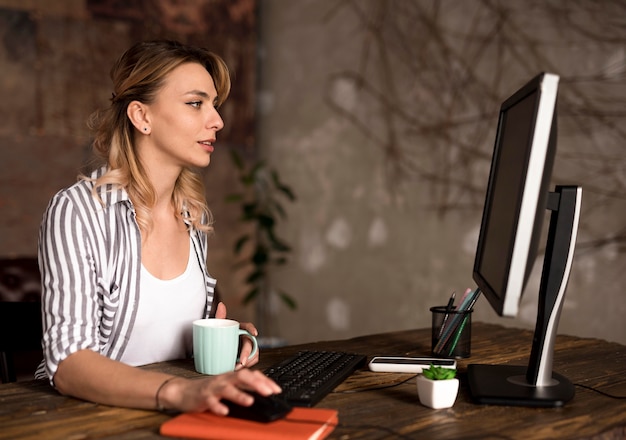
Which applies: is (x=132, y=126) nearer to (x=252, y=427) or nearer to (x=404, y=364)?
(x=404, y=364)

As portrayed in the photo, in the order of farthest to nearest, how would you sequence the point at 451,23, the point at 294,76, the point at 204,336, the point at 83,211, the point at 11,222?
1. the point at 294,76
2. the point at 11,222
3. the point at 451,23
4. the point at 83,211
5. the point at 204,336

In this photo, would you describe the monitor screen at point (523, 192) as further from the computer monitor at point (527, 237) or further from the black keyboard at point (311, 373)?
the black keyboard at point (311, 373)

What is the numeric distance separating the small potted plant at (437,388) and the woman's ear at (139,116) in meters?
0.94

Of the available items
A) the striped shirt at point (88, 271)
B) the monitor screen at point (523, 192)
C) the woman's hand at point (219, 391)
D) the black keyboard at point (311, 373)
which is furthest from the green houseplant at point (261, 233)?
the woman's hand at point (219, 391)

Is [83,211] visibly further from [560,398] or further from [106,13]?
[106,13]

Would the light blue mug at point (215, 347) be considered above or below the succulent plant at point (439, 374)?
below

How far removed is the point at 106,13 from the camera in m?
3.74

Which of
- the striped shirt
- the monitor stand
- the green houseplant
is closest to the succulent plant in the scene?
the monitor stand

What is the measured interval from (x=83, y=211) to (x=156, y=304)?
0.29 m

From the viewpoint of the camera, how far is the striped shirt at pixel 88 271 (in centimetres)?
142

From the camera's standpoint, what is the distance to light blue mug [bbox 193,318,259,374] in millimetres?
1436

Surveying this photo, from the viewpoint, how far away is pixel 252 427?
1088mm

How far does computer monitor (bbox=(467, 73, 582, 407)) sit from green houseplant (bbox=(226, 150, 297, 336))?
2.50 meters

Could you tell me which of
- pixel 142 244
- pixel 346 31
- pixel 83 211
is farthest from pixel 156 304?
pixel 346 31
